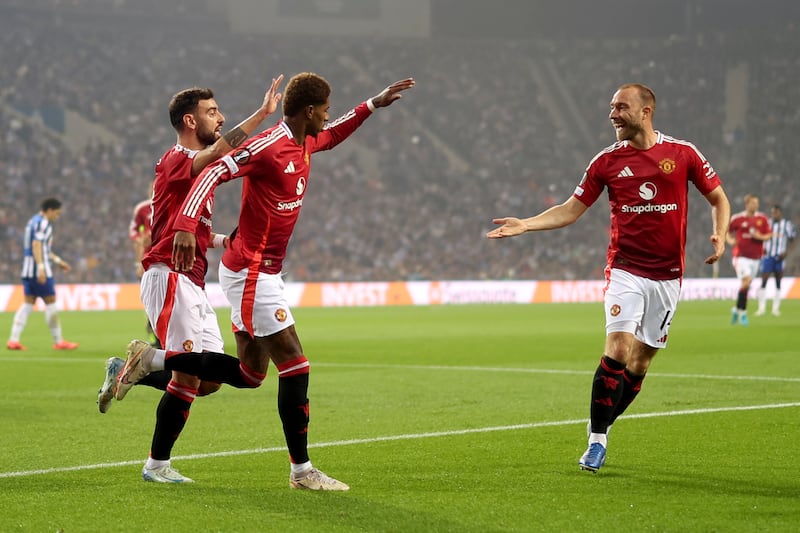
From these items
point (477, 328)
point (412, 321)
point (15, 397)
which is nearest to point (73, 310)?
point (412, 321)

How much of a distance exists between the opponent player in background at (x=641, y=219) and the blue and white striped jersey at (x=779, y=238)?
60.7 ft

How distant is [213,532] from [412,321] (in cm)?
1976

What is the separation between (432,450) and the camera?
7.57 meters

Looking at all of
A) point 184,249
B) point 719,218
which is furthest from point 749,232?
point 184,249

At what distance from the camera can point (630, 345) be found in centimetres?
706

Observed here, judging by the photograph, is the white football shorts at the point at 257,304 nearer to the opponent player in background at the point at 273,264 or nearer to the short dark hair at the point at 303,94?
the opponent player in background at the point at 273,264

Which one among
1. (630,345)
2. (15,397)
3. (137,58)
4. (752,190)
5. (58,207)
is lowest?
(15,397)

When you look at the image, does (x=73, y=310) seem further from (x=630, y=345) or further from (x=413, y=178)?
(x=630, y=345)

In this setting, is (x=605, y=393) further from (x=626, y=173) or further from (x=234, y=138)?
(x=234, y=138)

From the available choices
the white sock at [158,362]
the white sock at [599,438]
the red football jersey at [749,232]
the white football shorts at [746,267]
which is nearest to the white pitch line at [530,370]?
the white sock at [599,438]

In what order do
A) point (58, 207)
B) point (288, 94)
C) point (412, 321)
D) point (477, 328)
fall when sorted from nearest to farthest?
point (288, 94)
point (58, 207)
point (477, 328)
point (412, 321)

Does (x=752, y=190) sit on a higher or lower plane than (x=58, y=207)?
higher

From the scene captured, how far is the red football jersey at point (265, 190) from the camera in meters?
6.07

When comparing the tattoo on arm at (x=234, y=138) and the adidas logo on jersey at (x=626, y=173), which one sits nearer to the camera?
the tattoo on arm at (x=234, y=138)
